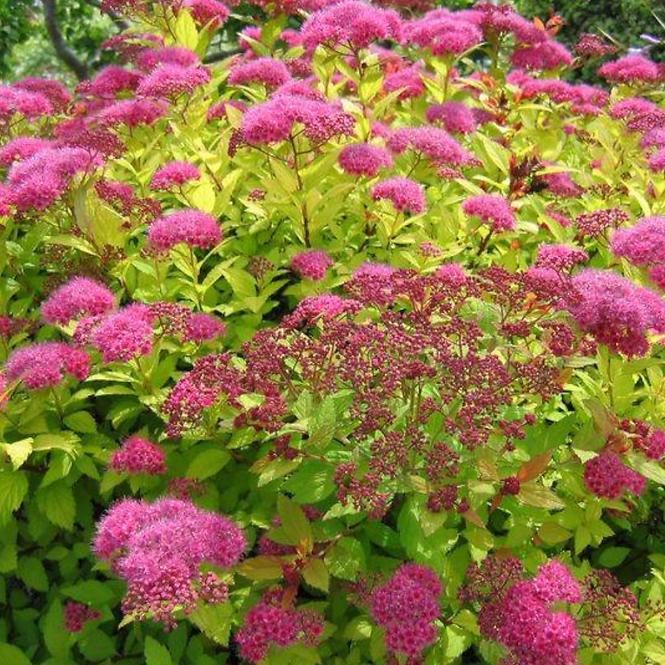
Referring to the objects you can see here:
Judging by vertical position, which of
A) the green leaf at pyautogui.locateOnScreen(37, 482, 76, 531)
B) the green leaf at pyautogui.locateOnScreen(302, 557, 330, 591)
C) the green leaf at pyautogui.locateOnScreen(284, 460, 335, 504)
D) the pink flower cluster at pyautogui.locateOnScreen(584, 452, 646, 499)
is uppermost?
the pink flower cluster at pyautogui.locateOnScreen(584, 452, 646, 499)

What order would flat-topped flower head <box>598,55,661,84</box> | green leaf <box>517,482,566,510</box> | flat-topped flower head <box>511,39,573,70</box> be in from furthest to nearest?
1. flat-topped flower head <box>511,39,573,70</box>
2. flat-topped flower head <box>598,55,661,84</box>
3. green leaf <box>517,482,566,510</box>

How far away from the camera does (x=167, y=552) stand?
1.49 meters

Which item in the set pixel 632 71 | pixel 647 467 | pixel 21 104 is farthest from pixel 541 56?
pixel 647 467

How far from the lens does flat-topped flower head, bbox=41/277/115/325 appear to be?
2037 millimetres

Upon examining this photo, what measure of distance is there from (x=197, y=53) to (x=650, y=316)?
2358 millimetres

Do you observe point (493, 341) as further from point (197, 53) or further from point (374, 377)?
point (197, 53)

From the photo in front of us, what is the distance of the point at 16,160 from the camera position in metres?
2.70

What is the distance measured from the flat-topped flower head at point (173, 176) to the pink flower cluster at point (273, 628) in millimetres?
1311

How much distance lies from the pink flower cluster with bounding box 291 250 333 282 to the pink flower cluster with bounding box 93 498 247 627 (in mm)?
817

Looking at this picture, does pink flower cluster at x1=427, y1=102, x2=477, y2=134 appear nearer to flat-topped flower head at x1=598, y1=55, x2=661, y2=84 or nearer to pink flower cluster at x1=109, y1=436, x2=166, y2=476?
flat-topped flower head at x1=598, y1=55, x2=661, y2=84

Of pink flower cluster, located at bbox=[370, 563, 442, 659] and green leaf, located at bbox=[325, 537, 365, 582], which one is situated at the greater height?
pink flower cluster, located at bbox=[370, 563, 442, 659]

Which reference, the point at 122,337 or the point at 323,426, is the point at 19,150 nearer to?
the point at 122,337

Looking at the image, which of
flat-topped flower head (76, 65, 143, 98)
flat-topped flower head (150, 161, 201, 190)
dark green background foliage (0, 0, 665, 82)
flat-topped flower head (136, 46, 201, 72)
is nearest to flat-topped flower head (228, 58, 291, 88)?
flat-topped flower head (136, 46, 201, 72)

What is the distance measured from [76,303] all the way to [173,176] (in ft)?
1.84
